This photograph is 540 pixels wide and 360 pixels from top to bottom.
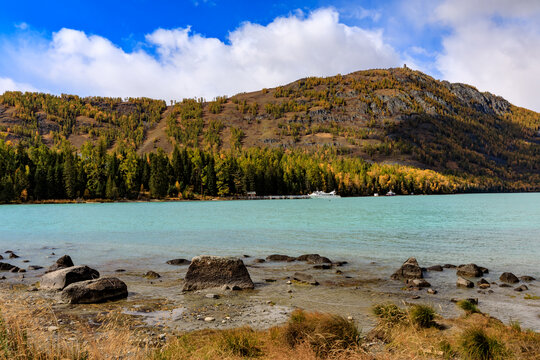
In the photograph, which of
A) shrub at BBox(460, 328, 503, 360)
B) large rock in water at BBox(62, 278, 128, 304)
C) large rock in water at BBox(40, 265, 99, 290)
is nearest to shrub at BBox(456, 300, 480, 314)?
shrub at BBox(460, 328, 503, 360)

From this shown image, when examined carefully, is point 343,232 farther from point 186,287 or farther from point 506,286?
point 186,287

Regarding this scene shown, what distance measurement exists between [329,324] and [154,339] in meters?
5.06

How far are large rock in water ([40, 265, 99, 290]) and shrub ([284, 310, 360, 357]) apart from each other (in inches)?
490

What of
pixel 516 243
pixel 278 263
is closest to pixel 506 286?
pixel 278 263

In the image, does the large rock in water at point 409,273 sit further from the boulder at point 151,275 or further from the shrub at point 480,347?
the boulder at point 151,275

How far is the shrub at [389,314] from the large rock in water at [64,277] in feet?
45.3

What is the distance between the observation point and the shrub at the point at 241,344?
8.91 meters

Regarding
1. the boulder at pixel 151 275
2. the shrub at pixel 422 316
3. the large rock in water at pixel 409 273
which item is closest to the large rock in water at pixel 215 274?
the boulder at pixel 151 275

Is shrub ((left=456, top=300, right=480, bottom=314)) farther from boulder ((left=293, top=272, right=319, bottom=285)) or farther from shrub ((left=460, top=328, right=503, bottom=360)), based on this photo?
boulder ((left=293, top=272, right=319, bottom=285))

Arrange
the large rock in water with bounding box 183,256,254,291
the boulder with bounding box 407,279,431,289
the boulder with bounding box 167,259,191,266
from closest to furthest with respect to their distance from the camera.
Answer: the large rock in water with bounding box 183,256,254,291
the boulder with bounding box 407,279,431,289
the boulder with bounding box 167,259,191,266

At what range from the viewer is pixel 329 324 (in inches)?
355

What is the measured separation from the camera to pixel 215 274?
17.7m

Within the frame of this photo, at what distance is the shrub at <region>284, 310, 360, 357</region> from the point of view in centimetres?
837

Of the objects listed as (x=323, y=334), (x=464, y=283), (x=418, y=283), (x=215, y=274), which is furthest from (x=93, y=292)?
(x=464, y=283)
